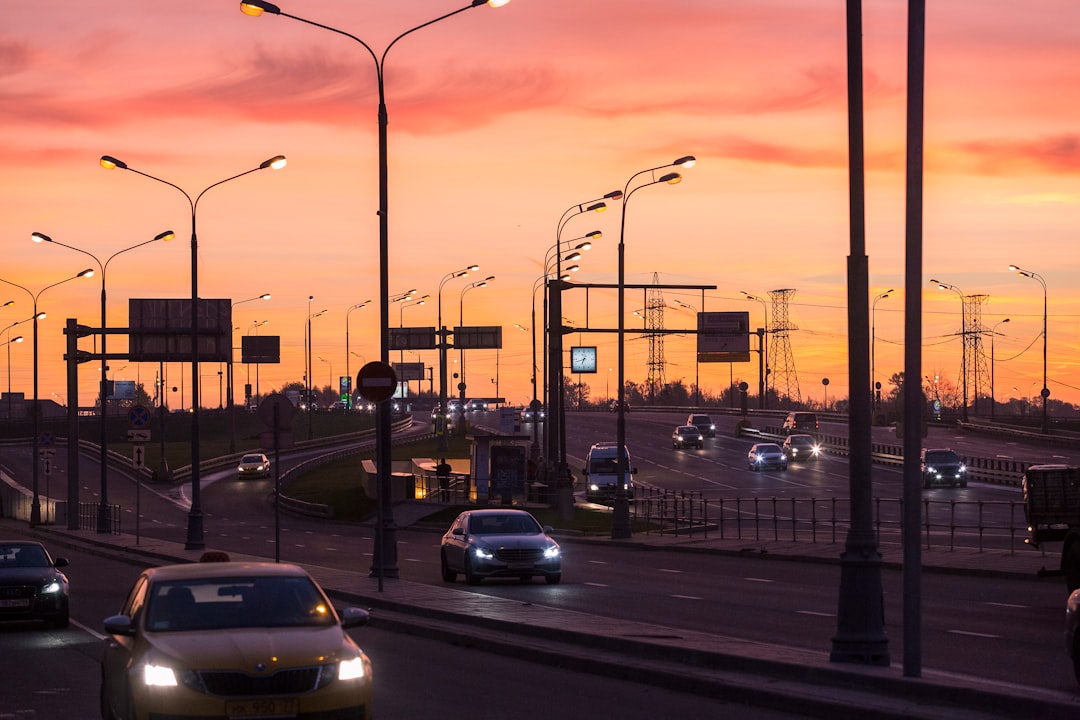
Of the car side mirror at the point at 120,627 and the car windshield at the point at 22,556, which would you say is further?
the car windshield at the point at 22,556

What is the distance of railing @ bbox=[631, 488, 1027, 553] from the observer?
143ft

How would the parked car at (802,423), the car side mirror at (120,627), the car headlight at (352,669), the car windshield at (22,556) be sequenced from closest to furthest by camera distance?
the car headlight at (352,669) < the car side mirror at (120,627) < the car windshield at (22,556) < the parked car at (802,423)

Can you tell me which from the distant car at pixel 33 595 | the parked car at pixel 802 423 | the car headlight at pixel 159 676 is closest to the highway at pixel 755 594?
the distant car at pixel 33 595

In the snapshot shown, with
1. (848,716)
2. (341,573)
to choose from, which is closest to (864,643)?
(848,716)

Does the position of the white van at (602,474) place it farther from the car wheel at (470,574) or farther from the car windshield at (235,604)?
the car windshield at (235,604)

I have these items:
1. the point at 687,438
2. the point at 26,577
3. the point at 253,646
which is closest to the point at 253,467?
the point at 687,438

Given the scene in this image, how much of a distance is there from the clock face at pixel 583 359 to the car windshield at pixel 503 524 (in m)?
109

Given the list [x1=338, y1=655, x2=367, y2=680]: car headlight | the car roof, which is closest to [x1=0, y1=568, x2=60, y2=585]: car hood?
the car roof

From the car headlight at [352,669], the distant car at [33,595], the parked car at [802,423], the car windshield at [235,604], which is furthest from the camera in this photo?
the parked car at [802,423]

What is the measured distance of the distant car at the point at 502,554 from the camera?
3114cm

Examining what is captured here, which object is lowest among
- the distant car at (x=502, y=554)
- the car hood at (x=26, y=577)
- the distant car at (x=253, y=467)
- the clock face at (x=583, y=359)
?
the distant car at (x=253, y=467)

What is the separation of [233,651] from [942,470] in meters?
63.7

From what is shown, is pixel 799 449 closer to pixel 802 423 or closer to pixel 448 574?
pixel 802 423

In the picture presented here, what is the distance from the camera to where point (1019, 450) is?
315 ft
